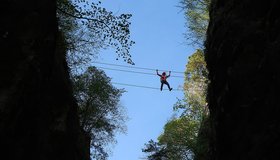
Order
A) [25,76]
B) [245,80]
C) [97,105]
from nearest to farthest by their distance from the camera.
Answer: [25,76]
[245,80]
[97,105]

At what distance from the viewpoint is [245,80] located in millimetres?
16734

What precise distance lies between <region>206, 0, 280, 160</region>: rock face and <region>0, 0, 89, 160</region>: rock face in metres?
6.54

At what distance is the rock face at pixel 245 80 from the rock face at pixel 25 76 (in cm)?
654

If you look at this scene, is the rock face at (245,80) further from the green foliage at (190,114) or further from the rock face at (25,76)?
the green foliage at (190,114)

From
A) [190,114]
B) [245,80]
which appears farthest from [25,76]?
[190,114]

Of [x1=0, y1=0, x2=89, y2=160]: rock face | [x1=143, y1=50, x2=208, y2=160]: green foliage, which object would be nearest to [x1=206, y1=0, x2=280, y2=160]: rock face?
[x1=0, y1=0, x2=89, y2=160]: rock face

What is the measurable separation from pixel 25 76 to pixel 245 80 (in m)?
7.71

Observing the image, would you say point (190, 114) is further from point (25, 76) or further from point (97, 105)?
point (25, 76)

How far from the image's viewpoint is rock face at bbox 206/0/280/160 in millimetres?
15164

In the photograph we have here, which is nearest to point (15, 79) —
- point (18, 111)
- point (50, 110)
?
point (18, 111)

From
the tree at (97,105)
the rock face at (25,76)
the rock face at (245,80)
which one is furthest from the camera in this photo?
the tree at (97,105)

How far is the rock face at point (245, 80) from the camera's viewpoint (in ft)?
49.8

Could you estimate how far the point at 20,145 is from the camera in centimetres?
1330

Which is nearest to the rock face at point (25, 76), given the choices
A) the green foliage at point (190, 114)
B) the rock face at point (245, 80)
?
the rock face at point (245, 80)
